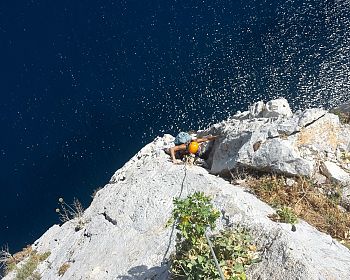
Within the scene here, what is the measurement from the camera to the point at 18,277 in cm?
1691

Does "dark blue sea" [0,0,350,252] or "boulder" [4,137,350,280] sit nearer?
"boulder" [4,137,350,280]

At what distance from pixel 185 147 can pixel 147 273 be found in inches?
297

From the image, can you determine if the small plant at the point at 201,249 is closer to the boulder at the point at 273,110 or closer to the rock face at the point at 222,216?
the rock face at the point at 222,216

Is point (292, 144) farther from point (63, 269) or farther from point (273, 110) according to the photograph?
point (63, 269)

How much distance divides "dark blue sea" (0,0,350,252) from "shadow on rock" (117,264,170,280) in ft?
65.5

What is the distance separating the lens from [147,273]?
11.3m

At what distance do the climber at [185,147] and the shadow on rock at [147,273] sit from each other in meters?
5.82

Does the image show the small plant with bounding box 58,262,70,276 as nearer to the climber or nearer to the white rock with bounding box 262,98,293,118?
the climber

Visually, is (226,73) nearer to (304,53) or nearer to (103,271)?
(304,53)

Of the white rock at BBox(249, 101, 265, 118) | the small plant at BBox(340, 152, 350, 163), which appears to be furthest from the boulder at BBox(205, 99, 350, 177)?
the white rock at BBox(249, 101, 265, 118)

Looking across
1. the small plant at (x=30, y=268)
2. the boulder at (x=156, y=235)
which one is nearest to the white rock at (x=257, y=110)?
the boulder at (x=156, y=235)

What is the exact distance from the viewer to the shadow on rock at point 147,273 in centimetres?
1045

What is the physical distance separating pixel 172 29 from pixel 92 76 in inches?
322

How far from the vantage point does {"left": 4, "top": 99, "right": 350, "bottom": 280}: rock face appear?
361 inches
